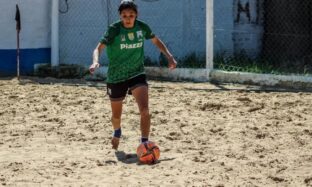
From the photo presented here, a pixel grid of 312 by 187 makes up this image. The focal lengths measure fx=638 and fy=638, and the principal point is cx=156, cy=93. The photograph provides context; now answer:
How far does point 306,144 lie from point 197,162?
1.33 m

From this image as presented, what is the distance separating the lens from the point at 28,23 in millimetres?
12500

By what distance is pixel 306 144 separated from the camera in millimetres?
6453

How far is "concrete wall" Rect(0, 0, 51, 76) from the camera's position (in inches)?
485

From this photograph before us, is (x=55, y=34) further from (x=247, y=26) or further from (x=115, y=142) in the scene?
(x=115, y=142)

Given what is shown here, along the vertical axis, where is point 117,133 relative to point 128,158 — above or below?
above

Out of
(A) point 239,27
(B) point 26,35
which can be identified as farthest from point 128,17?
(A) point 239,27

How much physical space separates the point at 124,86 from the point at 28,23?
665 cm

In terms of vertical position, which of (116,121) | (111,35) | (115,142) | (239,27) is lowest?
(115,142)

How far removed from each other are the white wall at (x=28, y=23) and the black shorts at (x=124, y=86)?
6.46m

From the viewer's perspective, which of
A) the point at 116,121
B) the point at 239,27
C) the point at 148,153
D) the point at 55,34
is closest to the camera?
the point at 148,153

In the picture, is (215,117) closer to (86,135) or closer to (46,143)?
(86,135)

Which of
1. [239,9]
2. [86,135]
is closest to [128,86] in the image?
[86,135]

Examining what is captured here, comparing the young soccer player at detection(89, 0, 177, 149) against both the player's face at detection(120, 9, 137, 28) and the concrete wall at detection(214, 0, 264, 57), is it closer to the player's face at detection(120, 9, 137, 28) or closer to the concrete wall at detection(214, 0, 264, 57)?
the player's face at detection(120, 9, 137, 28)

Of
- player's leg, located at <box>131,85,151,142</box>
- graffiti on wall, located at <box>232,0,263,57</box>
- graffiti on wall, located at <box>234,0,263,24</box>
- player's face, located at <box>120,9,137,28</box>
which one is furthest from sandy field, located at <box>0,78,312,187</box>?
graffiti on wall, located at <box>234,0,263,24</box>
